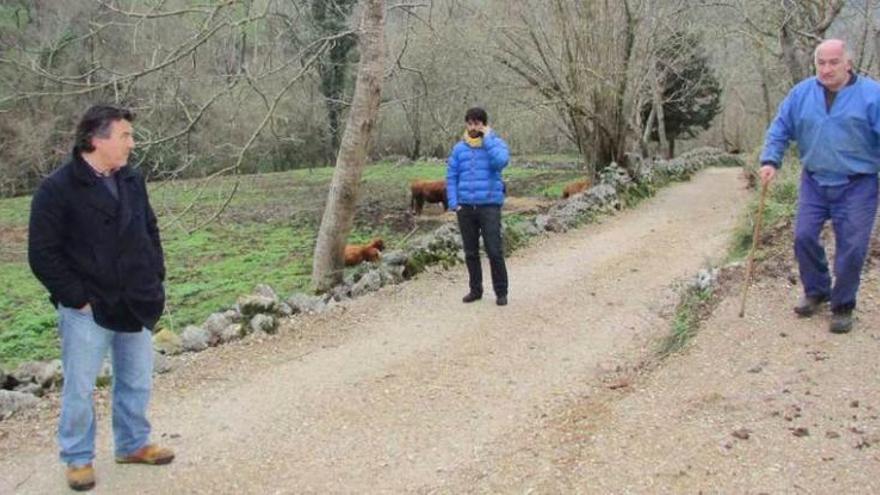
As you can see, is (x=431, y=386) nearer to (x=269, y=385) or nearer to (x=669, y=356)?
(x=269, y=385)

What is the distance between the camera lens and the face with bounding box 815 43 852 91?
5770mm

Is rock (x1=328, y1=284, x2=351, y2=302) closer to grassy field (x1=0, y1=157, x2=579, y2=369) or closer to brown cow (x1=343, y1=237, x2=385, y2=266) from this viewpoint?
grassy field (x1=0, y1=157, x2=579, y2=369)

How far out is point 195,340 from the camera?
288 inches

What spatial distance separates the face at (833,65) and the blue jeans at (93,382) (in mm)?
4750

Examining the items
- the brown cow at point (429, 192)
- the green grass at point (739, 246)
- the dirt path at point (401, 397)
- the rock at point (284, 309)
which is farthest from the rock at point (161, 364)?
the brown cow at point (429, 192)

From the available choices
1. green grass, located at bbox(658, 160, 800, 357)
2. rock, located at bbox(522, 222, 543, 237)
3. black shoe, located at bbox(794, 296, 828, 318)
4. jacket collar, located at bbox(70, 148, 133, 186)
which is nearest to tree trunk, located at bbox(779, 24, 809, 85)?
green grass, located at bbox(658, 160, 800, 357)

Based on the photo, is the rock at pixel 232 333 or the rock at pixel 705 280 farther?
the rock at pixel 705 280

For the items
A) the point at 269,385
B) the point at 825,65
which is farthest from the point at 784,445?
the point at 269,385

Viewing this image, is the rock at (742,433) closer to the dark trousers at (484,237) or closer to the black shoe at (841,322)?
the black shoe at (841,322)

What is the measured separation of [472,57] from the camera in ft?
64.0

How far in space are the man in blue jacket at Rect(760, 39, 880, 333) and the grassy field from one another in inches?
228

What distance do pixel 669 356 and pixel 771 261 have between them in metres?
2.24

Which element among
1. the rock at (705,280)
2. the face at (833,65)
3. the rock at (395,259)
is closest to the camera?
the face at (833,65)

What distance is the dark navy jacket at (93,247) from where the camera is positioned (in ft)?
13.5
